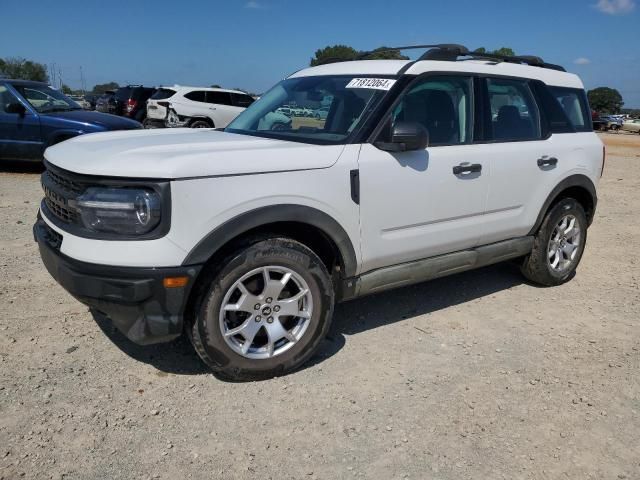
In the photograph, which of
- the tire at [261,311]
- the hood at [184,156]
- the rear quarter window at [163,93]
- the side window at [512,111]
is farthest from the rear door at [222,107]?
the tire at [261,311]

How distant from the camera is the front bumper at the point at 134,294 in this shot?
2.69 meters

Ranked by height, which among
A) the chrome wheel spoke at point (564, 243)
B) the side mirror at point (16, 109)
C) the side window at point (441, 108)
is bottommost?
the chrome wheel spoke at point (564, 243)

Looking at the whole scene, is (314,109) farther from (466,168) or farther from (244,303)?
(244,303)

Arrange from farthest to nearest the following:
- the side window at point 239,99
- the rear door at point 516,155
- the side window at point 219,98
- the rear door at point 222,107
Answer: the side window at point 239,99
the side window at point 219,98
the rear door at point 222,107
the rear door at point 516,155

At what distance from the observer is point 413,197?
11.6ft

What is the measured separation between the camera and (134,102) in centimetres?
1808

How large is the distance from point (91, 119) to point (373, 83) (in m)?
7.33

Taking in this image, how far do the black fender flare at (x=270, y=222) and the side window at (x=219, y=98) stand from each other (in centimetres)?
1380

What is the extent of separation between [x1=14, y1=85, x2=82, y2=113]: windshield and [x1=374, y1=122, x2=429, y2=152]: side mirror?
8.47m

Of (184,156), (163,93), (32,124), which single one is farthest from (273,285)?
(163,93)

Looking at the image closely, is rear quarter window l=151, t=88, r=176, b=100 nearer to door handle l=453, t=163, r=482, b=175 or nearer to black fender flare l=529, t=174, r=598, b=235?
black fender flare l=529, t=174, r=598, b=235

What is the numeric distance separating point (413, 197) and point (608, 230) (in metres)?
4.83

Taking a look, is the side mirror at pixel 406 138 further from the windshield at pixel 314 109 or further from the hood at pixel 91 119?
the hood at pixel 91 119

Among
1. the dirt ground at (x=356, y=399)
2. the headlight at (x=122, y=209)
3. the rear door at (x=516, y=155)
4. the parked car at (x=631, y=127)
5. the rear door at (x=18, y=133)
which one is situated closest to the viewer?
the dirt ground at (x=356, y=399)
